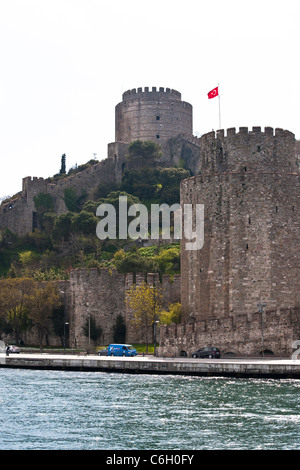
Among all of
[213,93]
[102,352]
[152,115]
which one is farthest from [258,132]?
[152,115]

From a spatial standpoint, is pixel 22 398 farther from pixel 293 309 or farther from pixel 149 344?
pixel 149 344

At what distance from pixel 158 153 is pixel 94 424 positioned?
63.9 metres

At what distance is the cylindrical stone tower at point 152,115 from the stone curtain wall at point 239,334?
49681 millimetres

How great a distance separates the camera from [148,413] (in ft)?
106

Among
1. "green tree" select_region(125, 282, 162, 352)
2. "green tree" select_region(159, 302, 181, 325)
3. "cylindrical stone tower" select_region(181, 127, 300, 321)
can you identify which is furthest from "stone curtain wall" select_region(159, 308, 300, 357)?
"green tree" select_region(125, 282, 162, 352)

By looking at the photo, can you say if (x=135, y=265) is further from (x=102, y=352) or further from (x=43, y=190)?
(x=43, y=190)

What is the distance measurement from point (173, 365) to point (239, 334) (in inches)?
211

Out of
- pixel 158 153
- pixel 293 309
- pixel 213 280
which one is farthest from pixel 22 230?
pixel 293 309

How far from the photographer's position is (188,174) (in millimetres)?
87688

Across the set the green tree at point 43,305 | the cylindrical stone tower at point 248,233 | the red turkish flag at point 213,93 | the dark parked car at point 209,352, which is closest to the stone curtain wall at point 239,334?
the dark parked car at point 209,352

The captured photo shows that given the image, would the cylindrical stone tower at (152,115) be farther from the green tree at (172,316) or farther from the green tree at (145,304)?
the green tree at (172,316)

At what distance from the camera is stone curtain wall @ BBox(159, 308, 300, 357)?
45844mm

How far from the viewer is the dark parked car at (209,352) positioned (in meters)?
47.1

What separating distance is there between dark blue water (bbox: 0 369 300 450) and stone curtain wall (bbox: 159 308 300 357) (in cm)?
614
